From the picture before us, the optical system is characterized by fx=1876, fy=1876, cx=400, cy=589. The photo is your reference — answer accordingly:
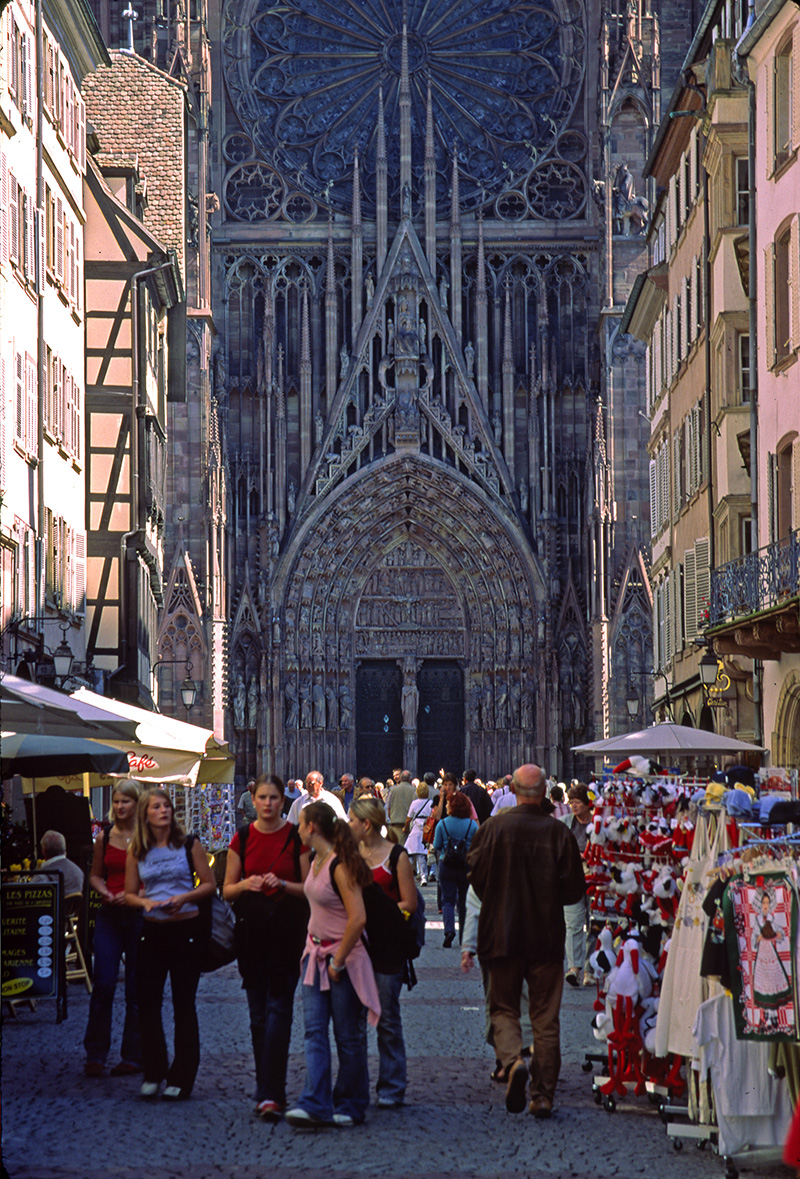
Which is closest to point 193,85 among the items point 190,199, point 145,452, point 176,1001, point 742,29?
point 190,199

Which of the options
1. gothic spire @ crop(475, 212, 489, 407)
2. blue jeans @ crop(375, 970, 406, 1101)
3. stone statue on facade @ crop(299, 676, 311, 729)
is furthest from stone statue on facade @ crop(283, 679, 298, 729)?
blue jeans @ crop(375, 970, 406, 1101)

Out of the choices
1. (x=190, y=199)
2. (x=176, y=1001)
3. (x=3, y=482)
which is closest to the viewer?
(x=176, y=1001)

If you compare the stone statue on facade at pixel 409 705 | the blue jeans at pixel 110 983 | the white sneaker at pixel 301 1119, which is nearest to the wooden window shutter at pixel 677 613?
the stone statue on facade at pixel 409 705

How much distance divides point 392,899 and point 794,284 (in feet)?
40.8

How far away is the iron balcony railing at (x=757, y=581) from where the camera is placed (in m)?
19.5

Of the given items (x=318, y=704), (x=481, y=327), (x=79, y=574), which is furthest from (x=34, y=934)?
(x=481, y=327)

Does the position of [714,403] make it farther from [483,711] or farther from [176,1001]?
[483,711]

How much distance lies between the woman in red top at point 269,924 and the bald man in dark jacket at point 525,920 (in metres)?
1.01

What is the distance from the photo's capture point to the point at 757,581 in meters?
21.0

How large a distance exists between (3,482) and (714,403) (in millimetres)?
10314

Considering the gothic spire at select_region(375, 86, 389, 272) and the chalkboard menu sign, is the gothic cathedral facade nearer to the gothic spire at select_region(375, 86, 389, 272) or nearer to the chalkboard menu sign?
the gothic spire at select_region(375, 86, 389, 272)

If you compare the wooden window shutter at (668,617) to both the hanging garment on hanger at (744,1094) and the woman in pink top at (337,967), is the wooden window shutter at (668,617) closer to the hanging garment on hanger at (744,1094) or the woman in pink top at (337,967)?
the woman in pink top at (337,967)

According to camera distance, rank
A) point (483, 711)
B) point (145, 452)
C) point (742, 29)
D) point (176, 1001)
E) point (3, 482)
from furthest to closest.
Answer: point (483, 711), point (145, 452), point (742, 29), point (3, 482), point (176, 1001)

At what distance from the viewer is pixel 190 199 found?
149 ft
